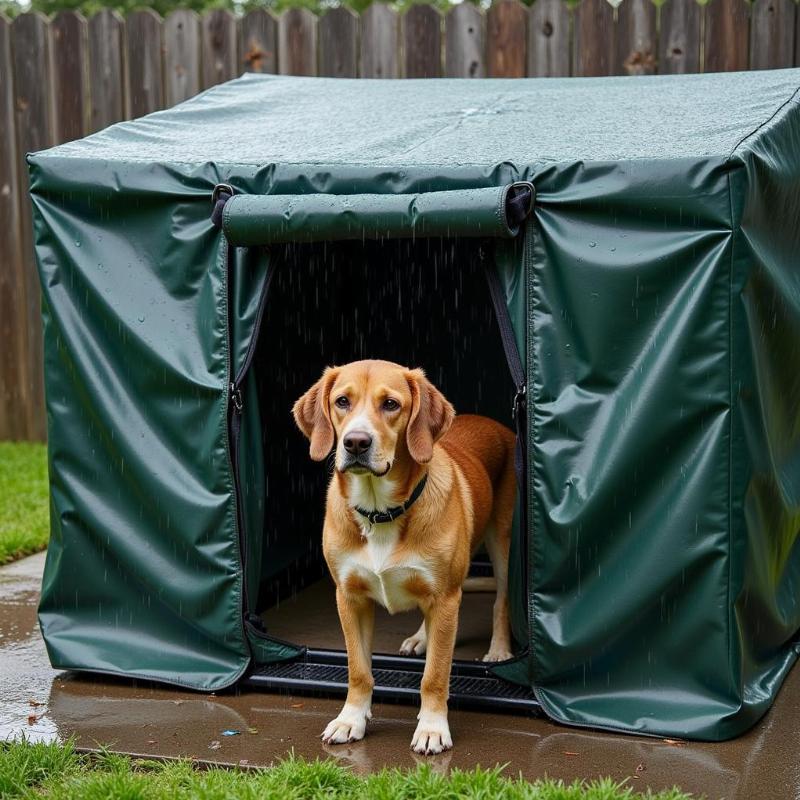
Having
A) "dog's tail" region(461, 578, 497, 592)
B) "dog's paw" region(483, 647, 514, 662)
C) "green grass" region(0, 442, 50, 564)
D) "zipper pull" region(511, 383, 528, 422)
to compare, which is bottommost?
"dog's tail" region(461, 578, 497, 592)

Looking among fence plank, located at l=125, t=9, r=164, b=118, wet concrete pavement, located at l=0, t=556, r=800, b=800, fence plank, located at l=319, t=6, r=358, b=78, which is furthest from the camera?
fence plank, located at l=125, t=9, r=164, b=118

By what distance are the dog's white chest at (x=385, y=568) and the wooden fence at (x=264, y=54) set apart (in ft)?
14.4

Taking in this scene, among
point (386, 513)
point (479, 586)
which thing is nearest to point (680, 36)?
point (479, 586)

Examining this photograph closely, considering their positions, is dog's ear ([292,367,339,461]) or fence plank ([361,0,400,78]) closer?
dog's ear ([292,367,339,461])

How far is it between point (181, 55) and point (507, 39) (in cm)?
Result: 245

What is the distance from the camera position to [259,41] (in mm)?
8750

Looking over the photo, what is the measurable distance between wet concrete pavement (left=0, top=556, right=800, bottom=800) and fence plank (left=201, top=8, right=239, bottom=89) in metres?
4.89

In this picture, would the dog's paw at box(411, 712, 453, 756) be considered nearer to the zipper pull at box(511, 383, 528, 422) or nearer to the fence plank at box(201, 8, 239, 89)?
the zipper pull at box(511, 383, 528, 422)

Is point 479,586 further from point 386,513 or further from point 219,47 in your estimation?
point 219,47

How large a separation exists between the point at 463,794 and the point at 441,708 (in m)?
0.66

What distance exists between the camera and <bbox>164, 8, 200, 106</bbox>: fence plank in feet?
29.2

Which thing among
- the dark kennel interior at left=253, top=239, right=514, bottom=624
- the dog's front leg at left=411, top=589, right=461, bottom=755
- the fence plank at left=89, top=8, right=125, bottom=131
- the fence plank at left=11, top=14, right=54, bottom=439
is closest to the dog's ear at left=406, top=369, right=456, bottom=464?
the dog's front leg at left=411, top=589, right=461, bottom=755

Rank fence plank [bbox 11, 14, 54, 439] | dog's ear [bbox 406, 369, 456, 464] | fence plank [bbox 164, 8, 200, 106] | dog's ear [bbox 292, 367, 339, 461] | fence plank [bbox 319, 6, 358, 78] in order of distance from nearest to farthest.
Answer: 1. dog's ear [bbox 406, 369, 456, 464]
2. dog's ear [bbox 292, 367, 339, 461]
3. fence plank [bbox 319, 6, 358, 78]
4. fence plank [bbox 164, 8, 200, 106]
5. fence plank [bbox 11, 14, 54, 439]

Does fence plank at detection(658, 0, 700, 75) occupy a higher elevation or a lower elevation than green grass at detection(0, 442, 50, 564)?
higher
